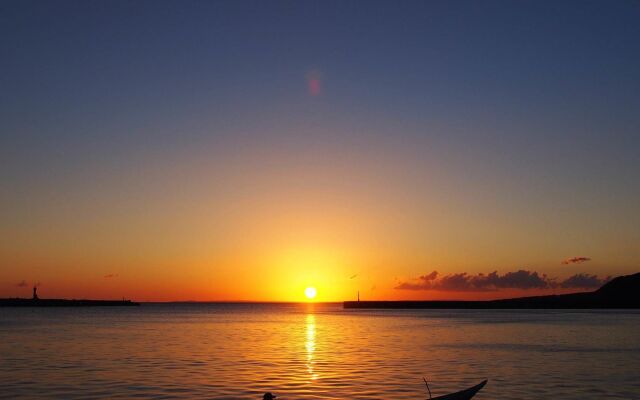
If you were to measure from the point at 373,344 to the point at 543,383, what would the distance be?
3517 cm

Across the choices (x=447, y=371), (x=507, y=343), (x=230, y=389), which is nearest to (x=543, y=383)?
(x=447, y=371)

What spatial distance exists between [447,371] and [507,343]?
3322cm

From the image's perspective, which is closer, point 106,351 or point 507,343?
point 106,351

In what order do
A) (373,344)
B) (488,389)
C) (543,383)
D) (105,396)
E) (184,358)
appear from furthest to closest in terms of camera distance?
(373,344)
(184,358)
(543,383)
(488,389)
(105,396)

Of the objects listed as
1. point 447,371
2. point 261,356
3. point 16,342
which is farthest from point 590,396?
point 16,342

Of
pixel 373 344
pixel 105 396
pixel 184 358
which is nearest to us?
pixel 105 396

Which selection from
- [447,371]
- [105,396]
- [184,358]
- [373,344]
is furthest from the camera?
[373,344]

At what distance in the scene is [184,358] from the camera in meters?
59.5

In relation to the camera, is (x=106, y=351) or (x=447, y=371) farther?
(x=106, y=351)

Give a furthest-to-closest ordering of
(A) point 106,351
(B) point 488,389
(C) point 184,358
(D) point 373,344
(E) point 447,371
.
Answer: (D) point 373,344
(A) point 106,351
(C) point 184,358
(E) point 447,371
(B) point 488,389

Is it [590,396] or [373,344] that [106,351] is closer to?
[373,344]

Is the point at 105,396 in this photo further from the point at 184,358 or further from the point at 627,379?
the point at 627,379

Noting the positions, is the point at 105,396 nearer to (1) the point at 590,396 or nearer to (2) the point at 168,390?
(2) the point at 168,390

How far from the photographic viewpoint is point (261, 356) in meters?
61.8
